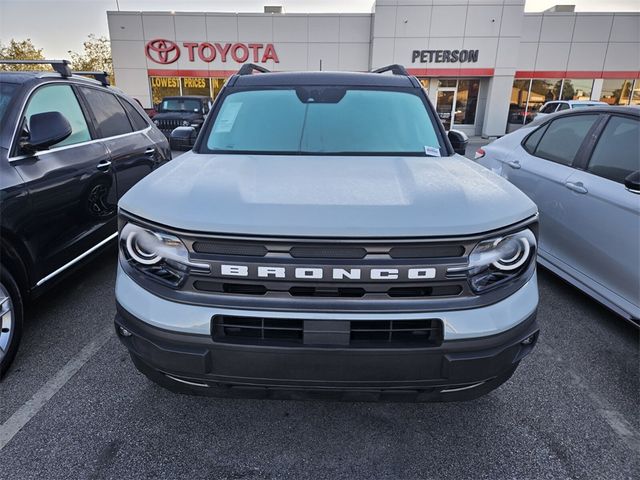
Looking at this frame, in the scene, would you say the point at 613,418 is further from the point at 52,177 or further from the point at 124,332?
the point at 52,177

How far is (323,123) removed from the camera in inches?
114

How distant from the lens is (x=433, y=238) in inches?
66.1

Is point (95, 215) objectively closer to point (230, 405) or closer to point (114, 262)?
point (114, 262)

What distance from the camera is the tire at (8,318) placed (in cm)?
251

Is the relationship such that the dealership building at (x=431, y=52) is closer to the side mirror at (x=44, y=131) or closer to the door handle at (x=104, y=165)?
the door handle at (x=104, y=165)

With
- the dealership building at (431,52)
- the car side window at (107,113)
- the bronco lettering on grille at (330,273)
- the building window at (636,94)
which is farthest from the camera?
the building window at (636,94)

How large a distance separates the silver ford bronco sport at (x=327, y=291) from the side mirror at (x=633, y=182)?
155cm

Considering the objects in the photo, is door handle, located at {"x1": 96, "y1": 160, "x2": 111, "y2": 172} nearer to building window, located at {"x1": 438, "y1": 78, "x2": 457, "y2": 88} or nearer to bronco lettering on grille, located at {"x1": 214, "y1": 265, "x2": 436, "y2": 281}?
bronco lettering on grille, located at {"x1": 214, "y1": 265, "x2": 436, "y2": 281}

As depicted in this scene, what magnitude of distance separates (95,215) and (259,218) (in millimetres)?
2593

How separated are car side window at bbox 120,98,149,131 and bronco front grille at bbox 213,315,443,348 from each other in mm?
3723

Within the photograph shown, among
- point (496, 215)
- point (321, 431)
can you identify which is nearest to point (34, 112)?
point (321, 431)

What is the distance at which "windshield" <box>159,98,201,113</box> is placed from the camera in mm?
14850

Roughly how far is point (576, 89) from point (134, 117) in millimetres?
24493

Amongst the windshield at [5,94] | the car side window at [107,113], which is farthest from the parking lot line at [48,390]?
the car side window at [107,113]
